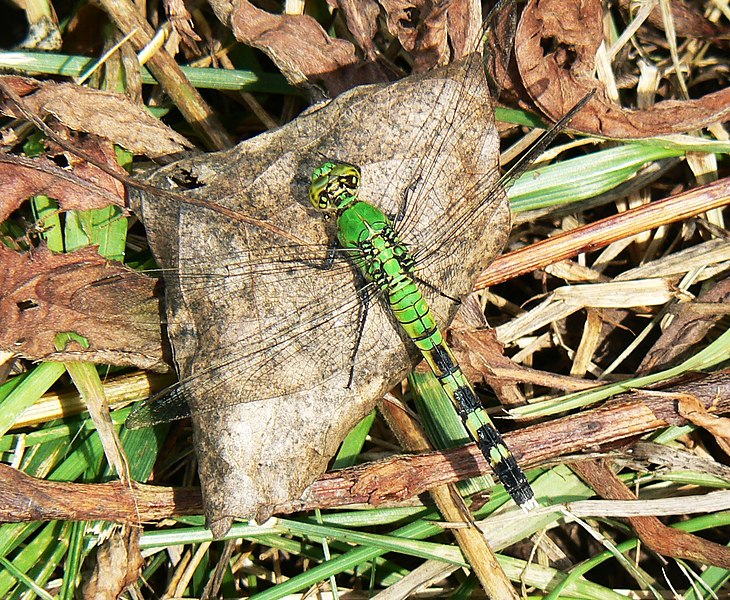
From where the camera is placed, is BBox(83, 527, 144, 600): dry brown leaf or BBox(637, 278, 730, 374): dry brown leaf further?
BBox(637, 278, 730, 374): dry brown leaf

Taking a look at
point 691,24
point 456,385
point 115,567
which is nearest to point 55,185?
point 115,567

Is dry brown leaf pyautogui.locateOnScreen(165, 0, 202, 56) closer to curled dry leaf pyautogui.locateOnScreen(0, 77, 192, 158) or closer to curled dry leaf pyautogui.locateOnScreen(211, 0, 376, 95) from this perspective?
curled dry leaf pyautogui.locateOnScreen(211, 0, 376, 95)

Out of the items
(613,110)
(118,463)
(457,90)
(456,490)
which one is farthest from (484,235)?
(118,463)

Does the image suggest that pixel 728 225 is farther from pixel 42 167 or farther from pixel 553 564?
pixel 42 167

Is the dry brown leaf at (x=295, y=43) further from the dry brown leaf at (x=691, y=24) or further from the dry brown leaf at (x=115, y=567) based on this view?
the dry brown leaf at (x=115, y=567)

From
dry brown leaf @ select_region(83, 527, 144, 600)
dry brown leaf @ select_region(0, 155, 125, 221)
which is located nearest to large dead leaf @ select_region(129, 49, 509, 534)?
dry brown leaf @ select_region(0, 155, 125, 221)
